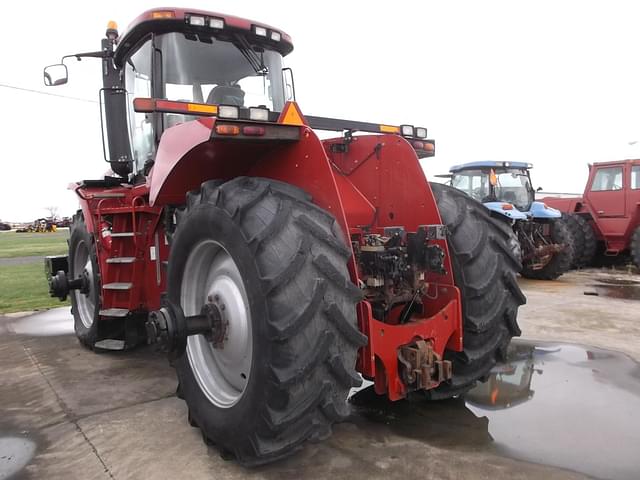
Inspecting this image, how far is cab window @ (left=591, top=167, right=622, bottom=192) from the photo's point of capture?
12.4 metres

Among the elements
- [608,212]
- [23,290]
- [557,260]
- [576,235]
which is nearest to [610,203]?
[608,212]

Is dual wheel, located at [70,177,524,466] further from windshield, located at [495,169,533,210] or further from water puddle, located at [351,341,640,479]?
windshield, located at [495,169,533,210]

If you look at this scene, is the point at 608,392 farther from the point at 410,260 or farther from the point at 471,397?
the point at 410,260

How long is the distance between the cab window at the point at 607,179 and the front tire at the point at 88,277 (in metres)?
11.8

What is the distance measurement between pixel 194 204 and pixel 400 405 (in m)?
1.97

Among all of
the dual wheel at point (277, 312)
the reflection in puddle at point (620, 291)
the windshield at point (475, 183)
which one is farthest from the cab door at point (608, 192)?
the dual wheel at point (277, 312)

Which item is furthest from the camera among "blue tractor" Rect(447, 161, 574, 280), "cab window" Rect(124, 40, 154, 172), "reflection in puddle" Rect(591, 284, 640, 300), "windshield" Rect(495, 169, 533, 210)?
"windshield" Rect(495, 169, 533, 210)

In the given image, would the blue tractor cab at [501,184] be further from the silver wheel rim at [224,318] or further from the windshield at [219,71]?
the silver wheel rim at [224,318]

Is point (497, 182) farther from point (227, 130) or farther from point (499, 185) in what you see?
point (227, 130)

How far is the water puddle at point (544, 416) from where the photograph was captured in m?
2.92

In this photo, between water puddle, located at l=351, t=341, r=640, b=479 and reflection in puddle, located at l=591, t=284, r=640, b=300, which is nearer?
water puddle, located at l=351, t=341, r=640, b=479

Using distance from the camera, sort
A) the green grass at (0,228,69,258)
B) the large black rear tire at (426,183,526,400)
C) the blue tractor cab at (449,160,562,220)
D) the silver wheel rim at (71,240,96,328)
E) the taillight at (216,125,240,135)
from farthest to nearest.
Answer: the green grass at (0,228,69,258)
the blue tractor cab at (449,160,562,220)
the silver wheel rim at (71,240,96,328)
the large black rear tire at (426,183,526,400)
the taillight at (216,125,240,135)

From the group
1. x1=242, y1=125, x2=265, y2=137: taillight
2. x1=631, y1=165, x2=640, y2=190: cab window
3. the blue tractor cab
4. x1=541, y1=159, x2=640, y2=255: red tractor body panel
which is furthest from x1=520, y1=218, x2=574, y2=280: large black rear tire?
x1=242, y1=125, x2=265, y2=137: taillight

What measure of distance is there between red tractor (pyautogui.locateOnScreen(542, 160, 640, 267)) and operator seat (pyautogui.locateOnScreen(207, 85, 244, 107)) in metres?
10.6
